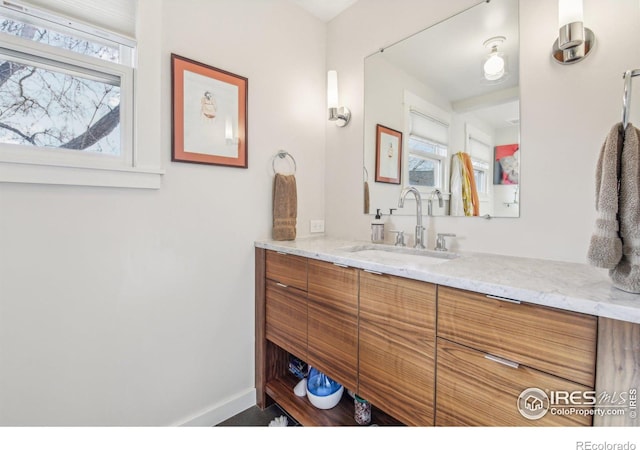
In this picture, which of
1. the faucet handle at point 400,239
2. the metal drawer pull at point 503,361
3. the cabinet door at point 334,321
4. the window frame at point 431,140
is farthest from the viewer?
the faucet handle at point 400,239

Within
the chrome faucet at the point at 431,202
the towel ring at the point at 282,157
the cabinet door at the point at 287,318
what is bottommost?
the cabinet door at the point at 287,318

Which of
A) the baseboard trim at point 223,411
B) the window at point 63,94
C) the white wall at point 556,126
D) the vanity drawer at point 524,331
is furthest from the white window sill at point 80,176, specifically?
the white wall at point 556,126

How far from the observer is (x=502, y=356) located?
2.60ft

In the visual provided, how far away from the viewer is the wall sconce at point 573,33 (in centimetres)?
103

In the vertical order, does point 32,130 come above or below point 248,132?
below

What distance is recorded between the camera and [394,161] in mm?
1716

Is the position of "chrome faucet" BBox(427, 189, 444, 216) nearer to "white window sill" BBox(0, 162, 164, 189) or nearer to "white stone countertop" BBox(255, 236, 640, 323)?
"white stone countertop" BBox(255, 236, 640, 323)

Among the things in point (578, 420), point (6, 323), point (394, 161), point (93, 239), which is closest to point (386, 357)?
point (578, 420)

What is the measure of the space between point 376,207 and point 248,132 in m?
0.88

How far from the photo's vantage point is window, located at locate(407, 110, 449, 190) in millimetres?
1506

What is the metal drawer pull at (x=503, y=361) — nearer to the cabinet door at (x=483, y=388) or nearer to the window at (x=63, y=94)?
the cabinet door at (x=483, y=388)

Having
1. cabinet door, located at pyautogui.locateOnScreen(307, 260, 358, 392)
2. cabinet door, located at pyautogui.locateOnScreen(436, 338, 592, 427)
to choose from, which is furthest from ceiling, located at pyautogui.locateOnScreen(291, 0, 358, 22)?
cabinet door, located at pyautogui.locateOnScreen(436, 338, 592, 427)
